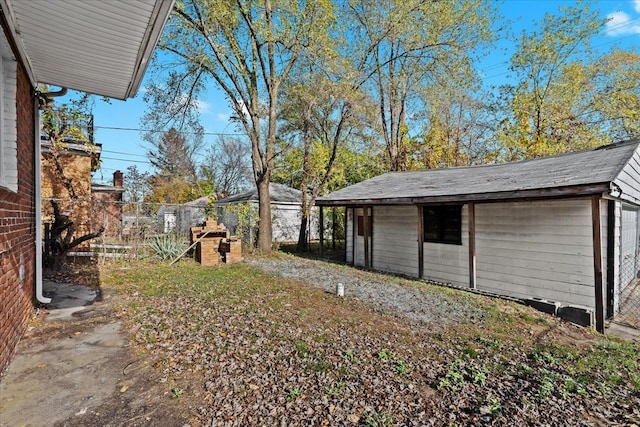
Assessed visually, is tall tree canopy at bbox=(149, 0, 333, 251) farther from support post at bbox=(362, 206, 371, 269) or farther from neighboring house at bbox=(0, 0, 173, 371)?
neighboring house at bbox=(0, 0, 173, 371)

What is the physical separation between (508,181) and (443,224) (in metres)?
1.80

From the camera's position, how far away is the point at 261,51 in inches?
460

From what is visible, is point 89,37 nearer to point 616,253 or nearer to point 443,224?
point 443,224

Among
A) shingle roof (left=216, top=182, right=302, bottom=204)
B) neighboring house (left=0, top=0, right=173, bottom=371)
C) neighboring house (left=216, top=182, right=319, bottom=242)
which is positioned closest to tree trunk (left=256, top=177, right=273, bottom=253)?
neighboring house (left=216, top=182, right=319, bottom=242)

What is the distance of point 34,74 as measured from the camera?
4102mm

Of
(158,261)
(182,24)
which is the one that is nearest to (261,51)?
(182,24)

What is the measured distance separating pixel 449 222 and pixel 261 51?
8.91 m

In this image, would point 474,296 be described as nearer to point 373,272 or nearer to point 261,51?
point 373,272

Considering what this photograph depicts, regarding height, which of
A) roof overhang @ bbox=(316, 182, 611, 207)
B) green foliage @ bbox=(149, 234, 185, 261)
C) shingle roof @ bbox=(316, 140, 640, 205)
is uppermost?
shingle roof @ bbox=(316, 140, 640, 205)

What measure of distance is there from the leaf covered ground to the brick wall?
3.88ft

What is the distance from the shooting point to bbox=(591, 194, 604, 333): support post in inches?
202

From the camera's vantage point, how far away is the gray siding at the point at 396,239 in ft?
28.9

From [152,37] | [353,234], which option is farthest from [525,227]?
[152,37]

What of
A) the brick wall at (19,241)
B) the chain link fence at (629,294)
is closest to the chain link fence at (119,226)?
the brick wall at (19,241)
